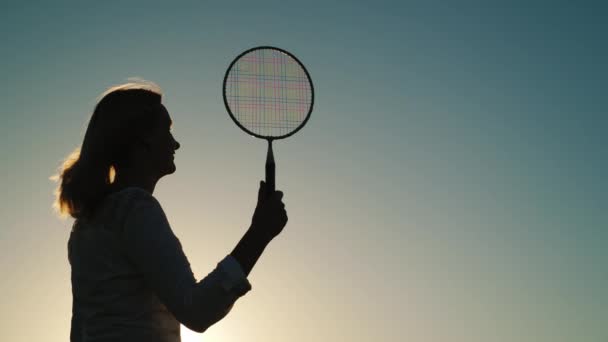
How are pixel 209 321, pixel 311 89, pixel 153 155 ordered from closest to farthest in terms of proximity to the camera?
pixel 209 321
pixel 153 155
pixel 311 89

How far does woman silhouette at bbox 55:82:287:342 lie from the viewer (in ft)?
9.51

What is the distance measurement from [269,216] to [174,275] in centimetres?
77

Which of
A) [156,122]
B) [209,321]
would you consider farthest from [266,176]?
[209,321]

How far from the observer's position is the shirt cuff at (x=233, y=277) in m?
2.94

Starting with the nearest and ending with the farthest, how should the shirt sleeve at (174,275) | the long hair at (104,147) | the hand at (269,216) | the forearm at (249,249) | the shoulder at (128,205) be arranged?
the shirt sleeve at (174,275), the shoulder at (128,205), the forearm at (249,249), the long hair at (104,147), the hand at (269,216)

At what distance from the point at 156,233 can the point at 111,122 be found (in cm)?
85

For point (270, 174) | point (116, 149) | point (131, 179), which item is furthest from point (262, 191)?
point (116, 149)

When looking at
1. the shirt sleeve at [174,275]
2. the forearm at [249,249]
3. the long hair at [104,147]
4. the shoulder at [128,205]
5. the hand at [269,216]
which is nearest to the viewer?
the shirt sleeve at [174,275]

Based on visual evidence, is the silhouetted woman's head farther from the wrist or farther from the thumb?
the wrist

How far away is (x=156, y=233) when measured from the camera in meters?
2.92

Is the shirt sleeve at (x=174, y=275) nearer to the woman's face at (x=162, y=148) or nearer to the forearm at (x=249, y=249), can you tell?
the forearm at (x=249, y=249)

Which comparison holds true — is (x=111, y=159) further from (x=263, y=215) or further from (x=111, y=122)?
(x=263, y=215)

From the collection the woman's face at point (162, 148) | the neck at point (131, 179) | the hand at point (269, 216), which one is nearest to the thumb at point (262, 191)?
the hand at point (269, 216)

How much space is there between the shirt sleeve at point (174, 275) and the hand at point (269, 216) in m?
0.43
